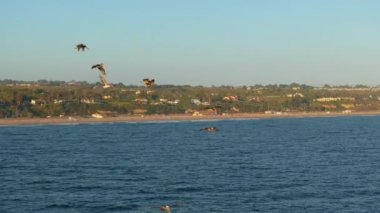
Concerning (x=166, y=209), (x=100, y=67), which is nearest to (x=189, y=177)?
A: (x=166, y=209)

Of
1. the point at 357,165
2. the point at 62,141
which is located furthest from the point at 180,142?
the point at 357,165

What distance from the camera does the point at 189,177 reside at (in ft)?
331

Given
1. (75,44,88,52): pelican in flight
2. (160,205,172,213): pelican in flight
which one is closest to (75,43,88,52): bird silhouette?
(75,44,88,52): pelican in flight

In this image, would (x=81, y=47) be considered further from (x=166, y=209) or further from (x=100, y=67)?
(x=166, y=209)

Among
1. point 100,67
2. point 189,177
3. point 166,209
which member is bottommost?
point 166,209

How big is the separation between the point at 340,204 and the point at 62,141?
11556cm

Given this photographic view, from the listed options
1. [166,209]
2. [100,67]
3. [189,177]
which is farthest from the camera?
[189,177]

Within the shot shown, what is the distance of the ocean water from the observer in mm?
77000

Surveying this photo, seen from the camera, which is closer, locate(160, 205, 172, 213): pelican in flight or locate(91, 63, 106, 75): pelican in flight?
locate(91, 63, 106, 75): pelican in flight

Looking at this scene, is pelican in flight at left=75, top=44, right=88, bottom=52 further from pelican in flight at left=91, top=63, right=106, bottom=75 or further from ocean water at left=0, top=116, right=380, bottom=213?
ocean water at left=0, top=116, right=380, bottom=213

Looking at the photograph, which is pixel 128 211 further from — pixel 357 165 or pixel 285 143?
pixel 285 143

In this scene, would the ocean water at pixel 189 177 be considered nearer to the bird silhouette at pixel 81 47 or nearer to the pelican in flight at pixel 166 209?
the pelican in flight at pixel 166 209

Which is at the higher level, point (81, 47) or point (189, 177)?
point (81, 47)

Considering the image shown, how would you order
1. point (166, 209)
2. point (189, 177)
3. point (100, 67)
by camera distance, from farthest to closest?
point (189, 177), point (166, 209), point (100, 67)
